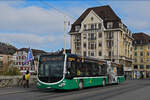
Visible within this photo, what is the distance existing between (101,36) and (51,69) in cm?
5554

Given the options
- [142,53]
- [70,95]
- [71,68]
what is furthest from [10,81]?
[142,53]

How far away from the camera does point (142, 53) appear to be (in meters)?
104

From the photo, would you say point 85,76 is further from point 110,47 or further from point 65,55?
point 110,47

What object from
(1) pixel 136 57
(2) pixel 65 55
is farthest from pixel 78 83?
(1) pixel 136 57

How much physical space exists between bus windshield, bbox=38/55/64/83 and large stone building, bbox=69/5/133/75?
53726mm

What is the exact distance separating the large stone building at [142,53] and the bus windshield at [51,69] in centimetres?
8720

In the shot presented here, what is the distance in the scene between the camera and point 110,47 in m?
72.4

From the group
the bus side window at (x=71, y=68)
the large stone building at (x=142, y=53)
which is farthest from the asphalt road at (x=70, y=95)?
the large stone building at (x=142, y=53)

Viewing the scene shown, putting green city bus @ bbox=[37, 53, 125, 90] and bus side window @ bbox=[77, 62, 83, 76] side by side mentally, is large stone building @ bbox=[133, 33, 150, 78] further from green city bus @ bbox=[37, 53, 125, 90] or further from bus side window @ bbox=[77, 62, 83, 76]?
bus side window @ bbox=[77, 62, 83, 76]

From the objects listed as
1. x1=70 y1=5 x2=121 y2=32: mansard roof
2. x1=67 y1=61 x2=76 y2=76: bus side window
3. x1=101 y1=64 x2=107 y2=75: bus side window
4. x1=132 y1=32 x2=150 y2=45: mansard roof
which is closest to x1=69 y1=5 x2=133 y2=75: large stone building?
x1=70 y1=5 x2=121 y2=32: mansard roof

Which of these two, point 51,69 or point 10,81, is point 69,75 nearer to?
point 51,69

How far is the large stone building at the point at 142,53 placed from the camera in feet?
337

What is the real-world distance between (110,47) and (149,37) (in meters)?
41.1

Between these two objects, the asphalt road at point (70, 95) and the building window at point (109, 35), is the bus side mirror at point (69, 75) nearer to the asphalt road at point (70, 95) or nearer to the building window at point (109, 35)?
the asphalt road at point (70, 95)
